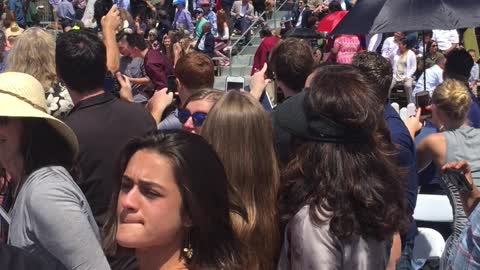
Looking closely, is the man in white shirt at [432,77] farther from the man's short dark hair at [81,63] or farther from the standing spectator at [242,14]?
the standing spectator at [242,14]

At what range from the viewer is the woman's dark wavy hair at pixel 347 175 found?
9.75ft

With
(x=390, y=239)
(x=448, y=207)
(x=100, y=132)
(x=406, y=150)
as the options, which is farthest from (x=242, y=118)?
(x=448, y=207)

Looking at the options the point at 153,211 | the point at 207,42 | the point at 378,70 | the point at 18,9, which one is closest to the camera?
the point at 153,211

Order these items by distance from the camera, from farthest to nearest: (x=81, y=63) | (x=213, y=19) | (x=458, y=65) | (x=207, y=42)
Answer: (x=213, y=19) < (x=207, y=42) < (x=458, y=65) < (x=81, y=63)

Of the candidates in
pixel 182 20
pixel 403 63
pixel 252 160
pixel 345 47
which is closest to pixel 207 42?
pixel 182 20

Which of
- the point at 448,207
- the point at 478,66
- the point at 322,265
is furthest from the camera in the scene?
the point at 478,66

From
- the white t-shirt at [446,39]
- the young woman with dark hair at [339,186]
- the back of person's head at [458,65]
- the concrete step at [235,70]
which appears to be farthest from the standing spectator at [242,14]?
the young woman with dark hair at [339,186]

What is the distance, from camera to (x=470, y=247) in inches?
116

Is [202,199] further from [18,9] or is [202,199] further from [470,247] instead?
[18,9]

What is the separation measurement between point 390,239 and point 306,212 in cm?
35

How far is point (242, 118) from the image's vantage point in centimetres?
320

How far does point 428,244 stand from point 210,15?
1927 centimetres

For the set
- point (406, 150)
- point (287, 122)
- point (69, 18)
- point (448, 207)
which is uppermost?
point (287, 122)

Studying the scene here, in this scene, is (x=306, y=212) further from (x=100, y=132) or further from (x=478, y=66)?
(x=478, y=66)
